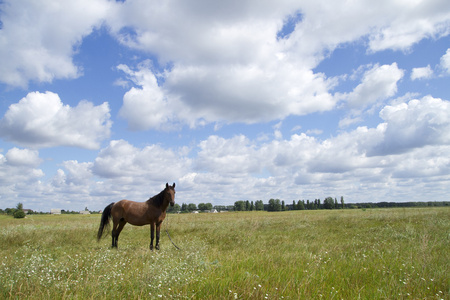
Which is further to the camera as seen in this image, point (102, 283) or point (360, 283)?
point (360, 283)

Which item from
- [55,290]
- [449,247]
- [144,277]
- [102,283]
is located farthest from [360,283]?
[449,247]

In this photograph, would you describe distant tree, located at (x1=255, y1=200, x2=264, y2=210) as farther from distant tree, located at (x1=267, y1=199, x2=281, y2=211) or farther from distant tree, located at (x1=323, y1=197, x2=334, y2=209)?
A: distant tree, located at (x1=323, y1=197, x2=334, y2=209)

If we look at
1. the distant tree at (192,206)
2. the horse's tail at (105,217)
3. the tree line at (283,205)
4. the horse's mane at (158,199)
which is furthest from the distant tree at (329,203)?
the horse's tail at (105,217)

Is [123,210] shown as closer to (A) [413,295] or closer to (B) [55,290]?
(B) [55,290]

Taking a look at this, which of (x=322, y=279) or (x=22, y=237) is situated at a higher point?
(x=322, y=279)

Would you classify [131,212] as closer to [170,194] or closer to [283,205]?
[170,194]

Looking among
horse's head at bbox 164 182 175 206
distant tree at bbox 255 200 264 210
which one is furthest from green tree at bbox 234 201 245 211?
horse's head at bbox 164 182 175 206

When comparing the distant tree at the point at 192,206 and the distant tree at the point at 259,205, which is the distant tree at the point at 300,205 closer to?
the distant tree at the point at 259,205

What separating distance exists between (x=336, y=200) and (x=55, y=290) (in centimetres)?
14776

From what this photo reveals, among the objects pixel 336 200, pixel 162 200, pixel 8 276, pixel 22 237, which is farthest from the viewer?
pixel 336 200

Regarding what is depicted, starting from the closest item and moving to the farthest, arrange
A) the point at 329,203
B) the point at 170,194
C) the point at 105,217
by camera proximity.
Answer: the point at 170,194 < the point at 105,217 < the point at 329,203

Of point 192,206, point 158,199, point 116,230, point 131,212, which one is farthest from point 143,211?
point 192,206

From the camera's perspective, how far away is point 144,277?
4.26 meters

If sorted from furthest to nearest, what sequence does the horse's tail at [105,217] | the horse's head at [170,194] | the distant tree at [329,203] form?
the distant tree at [329,203]
the horse's tail at [105,217]
the horse's head at [170,194]
